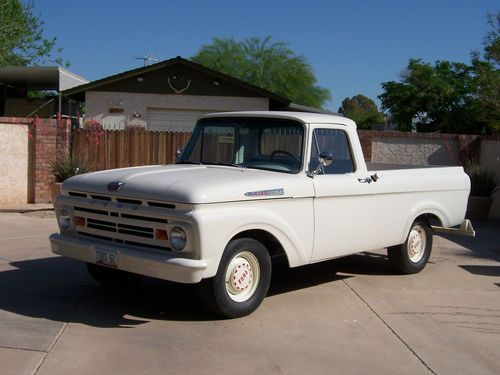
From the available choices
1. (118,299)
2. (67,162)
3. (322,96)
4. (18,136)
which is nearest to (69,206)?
(118,299)

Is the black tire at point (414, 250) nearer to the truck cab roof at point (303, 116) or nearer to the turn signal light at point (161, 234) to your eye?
the truck cab roof at point (303, 116)

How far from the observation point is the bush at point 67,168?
12648mm

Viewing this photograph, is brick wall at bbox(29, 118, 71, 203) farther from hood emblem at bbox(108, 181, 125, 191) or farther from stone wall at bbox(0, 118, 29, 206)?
hood emblem at bbox(108, 181, 125, 191)

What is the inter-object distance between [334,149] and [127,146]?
8572 millimetres

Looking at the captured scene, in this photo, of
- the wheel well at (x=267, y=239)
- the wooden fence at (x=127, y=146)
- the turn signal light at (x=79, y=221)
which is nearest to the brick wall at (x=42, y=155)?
the wooden fence at (x=127, y=146)

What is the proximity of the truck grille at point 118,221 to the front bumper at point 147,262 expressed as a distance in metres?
0.09

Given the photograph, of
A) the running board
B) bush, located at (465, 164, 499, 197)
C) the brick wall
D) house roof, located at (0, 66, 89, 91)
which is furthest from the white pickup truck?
house roof, located at (0, 66, 89, 91)

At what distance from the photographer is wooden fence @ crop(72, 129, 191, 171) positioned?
14.4 m

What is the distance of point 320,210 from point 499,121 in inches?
541

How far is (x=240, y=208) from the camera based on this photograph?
575 cm

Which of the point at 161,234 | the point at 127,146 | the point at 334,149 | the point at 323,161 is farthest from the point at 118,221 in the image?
the point at 127,146

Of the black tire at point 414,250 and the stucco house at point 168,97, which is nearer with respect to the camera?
the black tire at point 414,250

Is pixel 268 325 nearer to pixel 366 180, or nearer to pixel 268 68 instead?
pixel 366 180

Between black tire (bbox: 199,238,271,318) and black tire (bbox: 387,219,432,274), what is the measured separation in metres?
2.60
